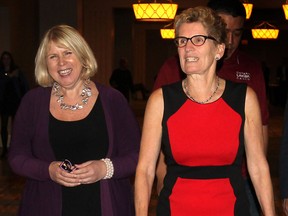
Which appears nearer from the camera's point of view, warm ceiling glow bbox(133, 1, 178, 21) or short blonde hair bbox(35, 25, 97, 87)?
short blonde hair bbox(35, 25, 97, 87)

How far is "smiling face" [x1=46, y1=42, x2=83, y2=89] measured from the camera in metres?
3.15

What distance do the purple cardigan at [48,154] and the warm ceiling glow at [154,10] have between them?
274 inches

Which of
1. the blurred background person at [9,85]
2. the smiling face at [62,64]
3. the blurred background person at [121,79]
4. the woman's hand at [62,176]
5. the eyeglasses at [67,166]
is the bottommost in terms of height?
the blurred background person at [121,79]

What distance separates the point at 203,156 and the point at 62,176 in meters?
0.68

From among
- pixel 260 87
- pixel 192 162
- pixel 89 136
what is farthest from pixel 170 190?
pixel 260 87

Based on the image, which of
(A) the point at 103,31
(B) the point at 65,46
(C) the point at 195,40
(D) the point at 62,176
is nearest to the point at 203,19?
(C) the point at 195,40

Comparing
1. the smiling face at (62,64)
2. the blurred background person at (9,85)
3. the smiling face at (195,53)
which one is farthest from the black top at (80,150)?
the blurred background person at (9,85)

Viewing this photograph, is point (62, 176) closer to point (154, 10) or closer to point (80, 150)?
point (80, 150)

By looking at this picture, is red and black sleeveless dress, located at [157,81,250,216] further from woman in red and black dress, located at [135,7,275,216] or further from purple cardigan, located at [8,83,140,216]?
purple cardigan, located at [8,83,140,216]

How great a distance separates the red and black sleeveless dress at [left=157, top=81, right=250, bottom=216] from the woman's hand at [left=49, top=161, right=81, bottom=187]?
0.44 meters

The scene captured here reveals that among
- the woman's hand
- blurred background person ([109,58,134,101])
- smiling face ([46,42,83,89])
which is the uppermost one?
smiling face ([46,42,83,89])

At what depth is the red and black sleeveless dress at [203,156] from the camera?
2736 mm

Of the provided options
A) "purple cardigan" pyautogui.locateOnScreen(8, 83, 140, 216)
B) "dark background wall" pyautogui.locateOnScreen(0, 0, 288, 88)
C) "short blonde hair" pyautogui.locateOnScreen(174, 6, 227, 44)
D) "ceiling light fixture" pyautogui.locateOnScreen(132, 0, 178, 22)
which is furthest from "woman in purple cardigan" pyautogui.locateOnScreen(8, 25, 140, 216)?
"dark background wall" pyautogui.locateOnScreen(0, 0, 288, 88)

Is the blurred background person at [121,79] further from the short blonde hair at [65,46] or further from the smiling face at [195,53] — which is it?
the smiling face at [195,53]
